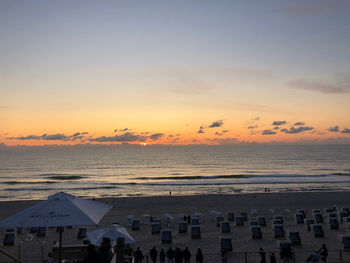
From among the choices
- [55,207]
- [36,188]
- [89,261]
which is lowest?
[36,188]

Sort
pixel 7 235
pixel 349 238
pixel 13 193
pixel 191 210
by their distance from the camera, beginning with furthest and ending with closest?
pixel 13 193 < pixel 191 210 < pixel 7 235 < pixel 349 238

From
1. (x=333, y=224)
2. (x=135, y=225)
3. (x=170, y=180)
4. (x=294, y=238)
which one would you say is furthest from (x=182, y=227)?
(x=170, y=180)

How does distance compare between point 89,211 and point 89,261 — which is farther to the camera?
point 89,211

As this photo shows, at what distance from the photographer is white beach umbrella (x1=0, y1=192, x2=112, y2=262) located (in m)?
7.91

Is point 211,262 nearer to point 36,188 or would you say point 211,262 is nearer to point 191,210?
point 191,210

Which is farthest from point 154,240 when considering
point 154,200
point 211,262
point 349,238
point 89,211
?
point 154,200

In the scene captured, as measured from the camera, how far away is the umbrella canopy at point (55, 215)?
7924 mm

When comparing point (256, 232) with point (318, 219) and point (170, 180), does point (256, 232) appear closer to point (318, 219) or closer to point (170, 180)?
point (318, 219)

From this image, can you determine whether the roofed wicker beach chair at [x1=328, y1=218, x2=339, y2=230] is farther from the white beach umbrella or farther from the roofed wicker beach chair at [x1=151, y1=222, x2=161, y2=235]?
the white beach umbrella

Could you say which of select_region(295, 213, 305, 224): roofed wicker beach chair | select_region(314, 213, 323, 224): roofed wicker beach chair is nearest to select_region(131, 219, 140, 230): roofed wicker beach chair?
select_region(295, 213, 305, 224): roofed wicker beach chair

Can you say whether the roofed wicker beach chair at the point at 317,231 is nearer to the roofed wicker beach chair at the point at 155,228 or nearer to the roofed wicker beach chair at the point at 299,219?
the roofed wicker beach chair at the point at 299,219

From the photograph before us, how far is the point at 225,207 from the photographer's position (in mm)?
31750

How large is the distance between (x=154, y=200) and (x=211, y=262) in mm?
23248

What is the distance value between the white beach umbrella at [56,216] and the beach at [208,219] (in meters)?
5.72
